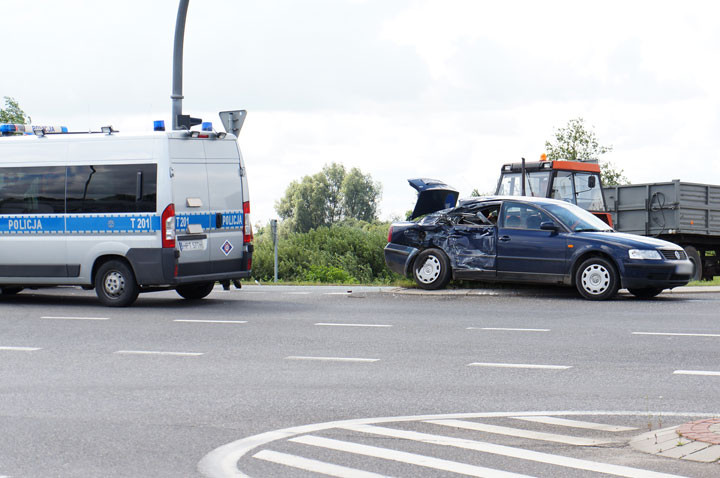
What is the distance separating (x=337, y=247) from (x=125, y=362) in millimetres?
17099

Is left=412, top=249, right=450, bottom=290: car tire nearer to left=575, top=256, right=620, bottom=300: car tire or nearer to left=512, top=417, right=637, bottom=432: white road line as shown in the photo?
left=575, top=256, right=620, bottom=300: car tire

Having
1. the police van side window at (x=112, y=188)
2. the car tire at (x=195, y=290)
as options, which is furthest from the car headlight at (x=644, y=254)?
the police van side window at (x=112, y=188)

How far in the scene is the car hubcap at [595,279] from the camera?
49.9 ft

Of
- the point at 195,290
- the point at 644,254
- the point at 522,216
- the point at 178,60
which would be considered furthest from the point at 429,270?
the point at 178,60

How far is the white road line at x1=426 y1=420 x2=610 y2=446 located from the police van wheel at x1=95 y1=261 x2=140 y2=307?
353 inches

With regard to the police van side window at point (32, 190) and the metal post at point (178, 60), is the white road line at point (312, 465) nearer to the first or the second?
the police van side window at point (32, 190)

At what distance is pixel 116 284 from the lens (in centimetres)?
1469

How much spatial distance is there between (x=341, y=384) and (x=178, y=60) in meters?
10.9

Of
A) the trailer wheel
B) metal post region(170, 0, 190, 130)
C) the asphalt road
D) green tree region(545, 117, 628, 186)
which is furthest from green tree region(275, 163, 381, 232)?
the asphalt road

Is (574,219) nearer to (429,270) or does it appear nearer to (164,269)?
(429,270)

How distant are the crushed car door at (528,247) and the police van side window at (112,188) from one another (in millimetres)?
5731

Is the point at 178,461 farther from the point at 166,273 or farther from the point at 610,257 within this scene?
the point at 610,257

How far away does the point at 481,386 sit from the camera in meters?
7.87

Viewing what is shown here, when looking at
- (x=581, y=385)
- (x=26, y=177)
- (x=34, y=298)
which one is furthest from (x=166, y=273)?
(x=581, y=385)
